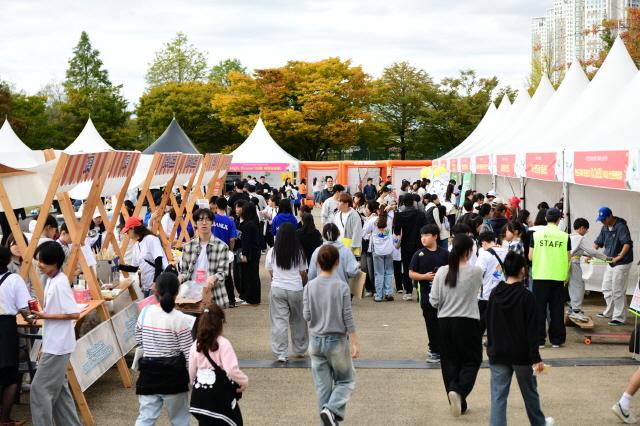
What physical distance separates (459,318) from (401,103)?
5670 cm

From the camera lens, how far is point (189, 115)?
63.5 m

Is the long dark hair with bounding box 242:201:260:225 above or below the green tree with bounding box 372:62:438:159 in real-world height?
below

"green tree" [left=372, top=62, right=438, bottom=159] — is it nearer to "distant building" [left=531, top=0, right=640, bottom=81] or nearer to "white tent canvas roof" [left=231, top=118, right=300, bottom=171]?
"distant building" [left=531, top=0, right=640, bottom=81]

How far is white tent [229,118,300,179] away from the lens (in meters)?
32.9

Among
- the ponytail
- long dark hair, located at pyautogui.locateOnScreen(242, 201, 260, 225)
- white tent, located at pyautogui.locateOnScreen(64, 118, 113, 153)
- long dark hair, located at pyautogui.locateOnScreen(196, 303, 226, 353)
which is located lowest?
long dark hair, located at pyautogui.locateOnScreen(196, 303, 226, 353)

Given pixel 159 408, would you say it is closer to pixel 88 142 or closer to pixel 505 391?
pixel 505 391

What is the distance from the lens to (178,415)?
18.1 feet

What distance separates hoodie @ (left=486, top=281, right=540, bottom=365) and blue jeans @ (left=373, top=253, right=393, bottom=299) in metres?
7.31

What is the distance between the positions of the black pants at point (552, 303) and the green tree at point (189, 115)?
182 feet

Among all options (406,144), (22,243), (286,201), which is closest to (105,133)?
(406,144)

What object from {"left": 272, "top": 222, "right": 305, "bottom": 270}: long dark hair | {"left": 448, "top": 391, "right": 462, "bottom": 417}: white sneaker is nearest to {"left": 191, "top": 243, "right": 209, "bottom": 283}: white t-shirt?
{"left": 272, "top": 222, "right": 305, "bottom": 270}: long dark hair

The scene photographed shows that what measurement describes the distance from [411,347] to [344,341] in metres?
3.68

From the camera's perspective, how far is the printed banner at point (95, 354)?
23.0ft

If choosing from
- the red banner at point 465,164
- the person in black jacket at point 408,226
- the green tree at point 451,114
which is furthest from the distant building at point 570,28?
the person in black jacket at point 408,226
